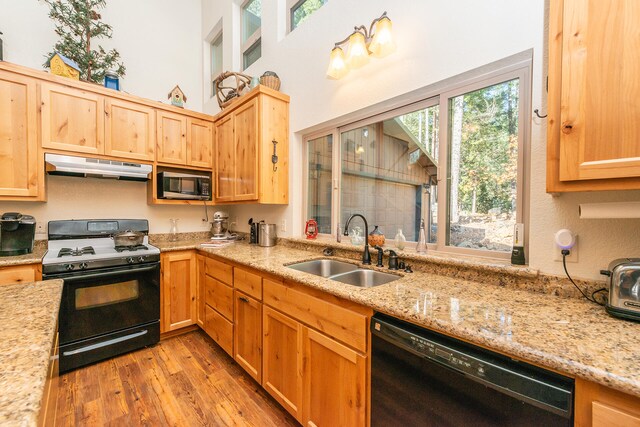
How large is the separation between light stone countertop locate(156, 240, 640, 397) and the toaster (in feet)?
0.12

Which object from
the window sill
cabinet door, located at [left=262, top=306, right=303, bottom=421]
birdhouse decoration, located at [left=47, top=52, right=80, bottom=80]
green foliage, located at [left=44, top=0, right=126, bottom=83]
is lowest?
cabinet door, located at [left=262, top=306, right=303, bottom=421]

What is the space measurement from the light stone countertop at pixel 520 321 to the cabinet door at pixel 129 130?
2214mm

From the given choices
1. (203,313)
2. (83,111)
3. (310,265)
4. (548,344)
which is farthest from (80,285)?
(548,344)

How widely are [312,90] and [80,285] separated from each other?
2.45m

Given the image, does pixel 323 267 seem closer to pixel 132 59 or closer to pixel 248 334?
pixel 248 334

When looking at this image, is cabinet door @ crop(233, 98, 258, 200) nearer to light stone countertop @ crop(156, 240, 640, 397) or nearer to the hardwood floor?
light stone countertop @ crop(156, 240, 640, 397)

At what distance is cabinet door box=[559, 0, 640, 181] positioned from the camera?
809 mm

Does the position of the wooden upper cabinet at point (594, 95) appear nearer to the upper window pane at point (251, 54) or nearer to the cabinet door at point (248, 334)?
the cabinet door at point (248, 334)

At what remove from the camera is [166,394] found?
1.83 meters

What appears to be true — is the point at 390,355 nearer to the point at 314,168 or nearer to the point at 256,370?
the point at 256,370

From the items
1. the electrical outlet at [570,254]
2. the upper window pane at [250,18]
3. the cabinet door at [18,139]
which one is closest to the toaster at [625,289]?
the electrical outlet at [570,254]

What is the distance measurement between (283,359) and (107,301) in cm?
166

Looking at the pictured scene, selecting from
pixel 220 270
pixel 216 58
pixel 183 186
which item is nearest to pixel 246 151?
pixel 183 186

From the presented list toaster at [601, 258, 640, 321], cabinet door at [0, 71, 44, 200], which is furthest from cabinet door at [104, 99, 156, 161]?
toaster at [601, 258, 640, 321]
